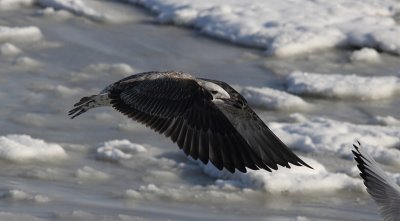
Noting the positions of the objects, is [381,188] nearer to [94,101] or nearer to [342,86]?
[94,101]

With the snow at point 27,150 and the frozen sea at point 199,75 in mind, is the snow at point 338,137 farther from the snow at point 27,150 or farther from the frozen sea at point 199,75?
the snow at point 27,150

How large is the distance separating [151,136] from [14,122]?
3.53ft

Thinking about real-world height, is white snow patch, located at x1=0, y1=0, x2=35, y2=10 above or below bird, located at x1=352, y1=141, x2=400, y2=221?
above

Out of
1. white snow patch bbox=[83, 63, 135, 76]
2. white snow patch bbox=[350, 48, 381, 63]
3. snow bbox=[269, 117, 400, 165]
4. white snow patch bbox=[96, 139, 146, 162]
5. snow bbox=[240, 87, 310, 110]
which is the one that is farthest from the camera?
white snow patch bbox=[350, 48, 381, 63]

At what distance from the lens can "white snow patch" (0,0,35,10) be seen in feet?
37.2

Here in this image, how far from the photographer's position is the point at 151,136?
780 centimetres

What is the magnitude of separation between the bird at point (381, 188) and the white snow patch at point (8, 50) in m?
4.80

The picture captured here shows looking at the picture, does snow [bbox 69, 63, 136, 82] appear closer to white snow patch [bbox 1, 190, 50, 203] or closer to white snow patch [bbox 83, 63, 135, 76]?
white snow patch [bbox 83, 63, 135, 76]

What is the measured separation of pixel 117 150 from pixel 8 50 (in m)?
2.89

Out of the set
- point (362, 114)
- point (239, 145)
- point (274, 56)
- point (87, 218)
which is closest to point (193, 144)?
point (239, 145)

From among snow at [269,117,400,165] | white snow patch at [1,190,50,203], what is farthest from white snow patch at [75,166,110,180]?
snow at [269,117,400,165]

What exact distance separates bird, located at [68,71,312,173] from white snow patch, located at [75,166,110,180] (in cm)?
83

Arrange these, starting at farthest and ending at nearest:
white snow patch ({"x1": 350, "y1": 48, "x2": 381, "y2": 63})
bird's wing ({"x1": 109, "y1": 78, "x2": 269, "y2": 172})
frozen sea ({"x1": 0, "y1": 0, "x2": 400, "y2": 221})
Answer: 1. white snow patch ({"x1": 350, "y1": 48, "x2": 381, "y2": 63})
2. frozen sea ({"x1": 0, "y1": 0, "x2": 400, "y2": 221})
3. bird's wing ({"x1": 109, "y1": 78, "x2": 269, "y2": 172})

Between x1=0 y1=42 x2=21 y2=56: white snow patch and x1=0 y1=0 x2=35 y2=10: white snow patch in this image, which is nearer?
x1=0 y1=42 x2=21 y2=56: white snow patch
